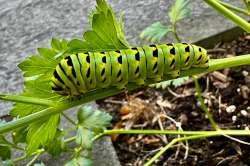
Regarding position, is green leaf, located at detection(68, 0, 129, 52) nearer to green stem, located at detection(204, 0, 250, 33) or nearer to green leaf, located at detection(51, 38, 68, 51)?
green leaf, located at detection(51, 38, 68, 51)

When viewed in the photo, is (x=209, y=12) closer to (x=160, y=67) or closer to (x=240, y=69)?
(x=240, y=69)

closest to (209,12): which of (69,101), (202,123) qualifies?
(202,123)

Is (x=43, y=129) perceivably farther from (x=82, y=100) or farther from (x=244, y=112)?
(x=244, y=112)

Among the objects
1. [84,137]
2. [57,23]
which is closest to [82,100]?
[84,137]

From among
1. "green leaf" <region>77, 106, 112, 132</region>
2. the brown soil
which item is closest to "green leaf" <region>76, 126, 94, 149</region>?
"green leaf" <region>77, 106, 112, 132</region>

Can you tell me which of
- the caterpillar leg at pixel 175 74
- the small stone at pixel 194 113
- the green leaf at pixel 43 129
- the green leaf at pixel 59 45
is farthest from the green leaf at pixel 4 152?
the small stone at pixel 194 113

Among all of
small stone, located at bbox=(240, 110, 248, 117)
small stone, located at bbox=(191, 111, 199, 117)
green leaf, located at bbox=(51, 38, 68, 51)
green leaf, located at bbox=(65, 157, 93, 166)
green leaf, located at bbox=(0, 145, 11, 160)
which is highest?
green leaf, located at bbox=(51, 38, 68, 51)
